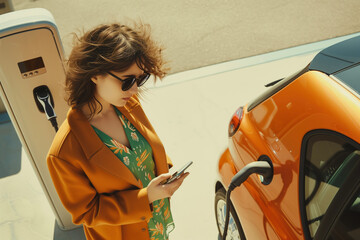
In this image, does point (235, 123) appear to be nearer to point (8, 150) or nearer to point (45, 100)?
point (45, 100)

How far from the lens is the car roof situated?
6.18 ft

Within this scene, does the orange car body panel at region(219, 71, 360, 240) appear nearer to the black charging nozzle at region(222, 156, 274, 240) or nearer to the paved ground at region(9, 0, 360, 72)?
the black charging nozzle at region(222, 156, 274, 240)

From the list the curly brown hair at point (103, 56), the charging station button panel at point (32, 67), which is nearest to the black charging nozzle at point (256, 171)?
the curly brown hair at point (103, 56)

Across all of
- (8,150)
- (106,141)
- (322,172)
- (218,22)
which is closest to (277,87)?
(322,172)

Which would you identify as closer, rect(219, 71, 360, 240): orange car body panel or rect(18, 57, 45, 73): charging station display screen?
rect(219, 71, 360, 240): orange car body panel

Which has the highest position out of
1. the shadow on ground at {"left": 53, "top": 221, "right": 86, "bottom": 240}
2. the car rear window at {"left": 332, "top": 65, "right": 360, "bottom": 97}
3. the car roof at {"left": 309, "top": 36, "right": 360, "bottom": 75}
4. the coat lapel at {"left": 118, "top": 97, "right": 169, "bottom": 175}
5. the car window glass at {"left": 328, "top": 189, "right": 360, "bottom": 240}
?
the car roof at {"left": 309, "top": 36, "right": 360, "bottom": 75}

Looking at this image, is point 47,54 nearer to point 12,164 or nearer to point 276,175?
point 276,175

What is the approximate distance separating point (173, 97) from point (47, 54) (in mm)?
2575

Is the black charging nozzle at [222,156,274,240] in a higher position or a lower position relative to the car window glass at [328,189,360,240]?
higher

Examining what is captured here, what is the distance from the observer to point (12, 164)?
3.96m

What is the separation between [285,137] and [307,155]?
0.52ft

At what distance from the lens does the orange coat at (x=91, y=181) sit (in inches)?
64.3

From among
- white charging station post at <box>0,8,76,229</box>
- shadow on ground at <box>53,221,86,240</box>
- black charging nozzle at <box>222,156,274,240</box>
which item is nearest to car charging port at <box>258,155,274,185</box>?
black charging nozzle at <box>222,156,274,240</box>

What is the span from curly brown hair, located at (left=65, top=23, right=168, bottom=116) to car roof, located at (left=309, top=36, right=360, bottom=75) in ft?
2.81
